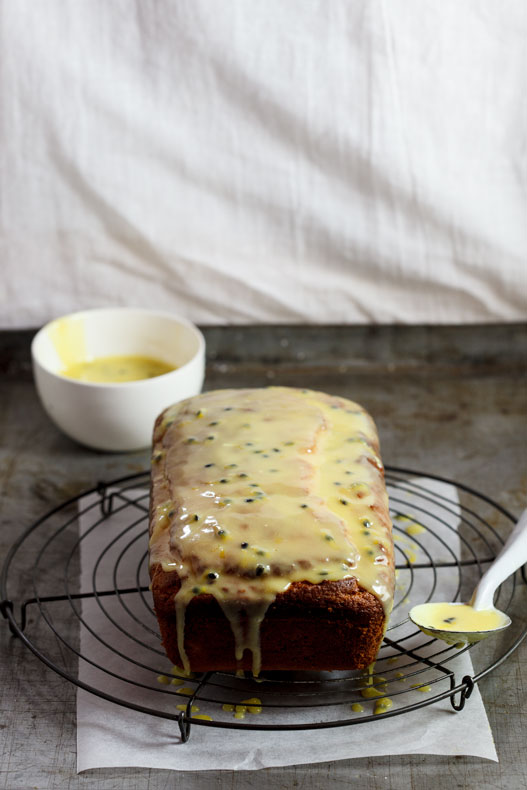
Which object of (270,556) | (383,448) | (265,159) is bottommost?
(383,448)

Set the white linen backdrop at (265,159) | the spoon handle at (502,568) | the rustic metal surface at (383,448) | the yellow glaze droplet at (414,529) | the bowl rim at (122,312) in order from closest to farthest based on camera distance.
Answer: the rustic metal surface at (383,448), the spoon handle at (502,568), the yellow glaze droplet at (414,529), the bowl rim at (122,312), the white linen backdrop at (265,159)

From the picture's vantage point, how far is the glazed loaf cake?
1.21 metres

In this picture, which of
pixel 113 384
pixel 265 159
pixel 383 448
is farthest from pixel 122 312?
pixel 383 448

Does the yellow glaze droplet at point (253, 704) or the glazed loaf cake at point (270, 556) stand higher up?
the glazed loaf cake at point (270, 556)

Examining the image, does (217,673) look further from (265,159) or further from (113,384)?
(265,159)

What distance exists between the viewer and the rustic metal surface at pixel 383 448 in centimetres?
120

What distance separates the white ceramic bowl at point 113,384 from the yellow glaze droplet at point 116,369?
17 mm

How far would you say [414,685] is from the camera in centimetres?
131

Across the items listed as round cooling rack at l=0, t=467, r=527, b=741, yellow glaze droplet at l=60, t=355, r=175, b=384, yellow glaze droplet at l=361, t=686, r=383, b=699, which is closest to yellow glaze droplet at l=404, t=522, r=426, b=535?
round cooling rack at l=0, t=467, r=527, b=741

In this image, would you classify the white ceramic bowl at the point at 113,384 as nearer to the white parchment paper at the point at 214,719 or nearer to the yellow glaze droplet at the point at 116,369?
the yellow glaze droplet at the point at 116,369

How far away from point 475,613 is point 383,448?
0.66 metres

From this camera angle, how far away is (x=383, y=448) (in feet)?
6.46

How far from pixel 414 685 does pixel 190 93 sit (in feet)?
4.42

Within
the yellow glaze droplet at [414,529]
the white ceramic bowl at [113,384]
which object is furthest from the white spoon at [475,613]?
the white ceramic bowl at [113,384]
